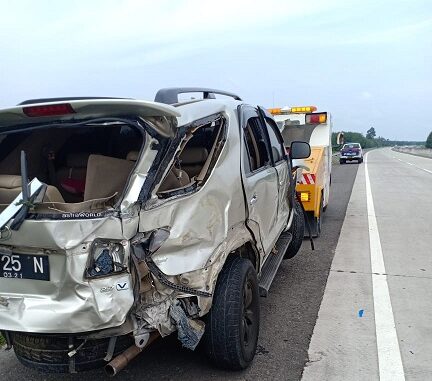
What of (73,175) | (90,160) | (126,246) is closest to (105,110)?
(90,160)

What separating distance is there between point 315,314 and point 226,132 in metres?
2.14

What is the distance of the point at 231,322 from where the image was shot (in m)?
3.14

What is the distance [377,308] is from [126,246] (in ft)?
10.3

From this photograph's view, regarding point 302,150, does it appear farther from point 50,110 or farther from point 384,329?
point 50,110

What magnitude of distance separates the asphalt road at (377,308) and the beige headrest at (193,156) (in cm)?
176

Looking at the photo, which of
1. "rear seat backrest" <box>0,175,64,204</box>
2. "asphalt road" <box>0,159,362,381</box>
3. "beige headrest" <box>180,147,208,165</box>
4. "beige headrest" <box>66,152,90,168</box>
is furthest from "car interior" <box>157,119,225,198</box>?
"asphalt road" <box>0,159,362,381</box>

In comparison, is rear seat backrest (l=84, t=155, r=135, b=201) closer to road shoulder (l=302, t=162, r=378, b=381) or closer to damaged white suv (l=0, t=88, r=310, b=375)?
damaged white suv (l=0, t=88, r=310, b=375)

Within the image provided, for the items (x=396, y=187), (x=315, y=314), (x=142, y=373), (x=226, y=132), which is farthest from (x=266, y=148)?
(x=396, y=187)

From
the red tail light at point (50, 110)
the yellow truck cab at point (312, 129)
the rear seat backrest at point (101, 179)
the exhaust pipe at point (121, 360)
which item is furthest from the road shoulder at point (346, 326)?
the red tail light at point (50, 110)

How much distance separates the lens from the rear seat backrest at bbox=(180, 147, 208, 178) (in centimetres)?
342

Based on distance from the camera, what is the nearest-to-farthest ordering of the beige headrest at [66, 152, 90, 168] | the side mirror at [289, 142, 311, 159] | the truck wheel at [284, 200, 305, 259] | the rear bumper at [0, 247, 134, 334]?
the rear bumper at [0, 247, 134, 334] < the beige headrest at [66, 152, 90, 168] < the side mirror at [289, 142, 311, 159] < the truck wheel at [284, 200, 305, 259]

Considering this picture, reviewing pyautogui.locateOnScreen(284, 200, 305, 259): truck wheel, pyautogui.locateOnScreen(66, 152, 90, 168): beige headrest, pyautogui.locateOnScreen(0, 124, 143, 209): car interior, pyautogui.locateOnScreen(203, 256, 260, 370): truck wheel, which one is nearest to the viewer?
pyautogui.locateOnScreen(203, 256, 260, 370): truck wheel

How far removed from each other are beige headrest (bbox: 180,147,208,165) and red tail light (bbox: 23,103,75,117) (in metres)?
A: 0.98

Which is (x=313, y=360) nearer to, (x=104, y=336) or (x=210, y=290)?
(x=210, y=290)
